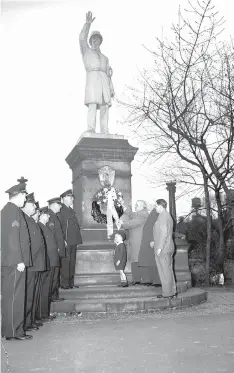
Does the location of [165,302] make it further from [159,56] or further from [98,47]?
[159,56]

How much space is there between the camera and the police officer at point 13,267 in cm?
584

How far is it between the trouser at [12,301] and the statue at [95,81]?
665 cm

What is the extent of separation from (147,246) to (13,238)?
4.07 meters

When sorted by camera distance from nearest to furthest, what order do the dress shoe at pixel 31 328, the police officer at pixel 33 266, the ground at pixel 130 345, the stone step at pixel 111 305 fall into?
the ground at pixel 130 345
the dress shoe at pixel 31 328
the police officer at pixel 33 266
the stone step at pixel 111 305

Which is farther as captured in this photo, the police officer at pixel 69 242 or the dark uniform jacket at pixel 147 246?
the dark uniform jacket at pixel 147 246

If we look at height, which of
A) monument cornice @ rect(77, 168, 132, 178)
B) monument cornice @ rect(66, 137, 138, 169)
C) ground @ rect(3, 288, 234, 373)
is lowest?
ground @ rect(3, 288, 234, 373)

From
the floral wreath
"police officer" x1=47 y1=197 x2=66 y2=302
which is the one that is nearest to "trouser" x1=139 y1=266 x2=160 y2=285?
the floral wreath

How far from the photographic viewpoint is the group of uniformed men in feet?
19.3

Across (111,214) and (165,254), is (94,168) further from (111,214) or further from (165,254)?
(165,254)

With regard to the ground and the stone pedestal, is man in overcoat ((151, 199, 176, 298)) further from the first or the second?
the stone pedestal

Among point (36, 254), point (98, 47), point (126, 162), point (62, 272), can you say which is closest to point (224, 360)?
point (36, 254)

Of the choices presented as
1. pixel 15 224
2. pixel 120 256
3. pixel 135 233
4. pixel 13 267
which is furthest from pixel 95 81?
pixel 13 267

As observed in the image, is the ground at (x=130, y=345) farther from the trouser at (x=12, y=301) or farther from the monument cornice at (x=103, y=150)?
the monument cornice at (x=103, y=150)

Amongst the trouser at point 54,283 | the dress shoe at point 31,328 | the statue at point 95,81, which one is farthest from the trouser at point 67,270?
the statue at point 95,81
